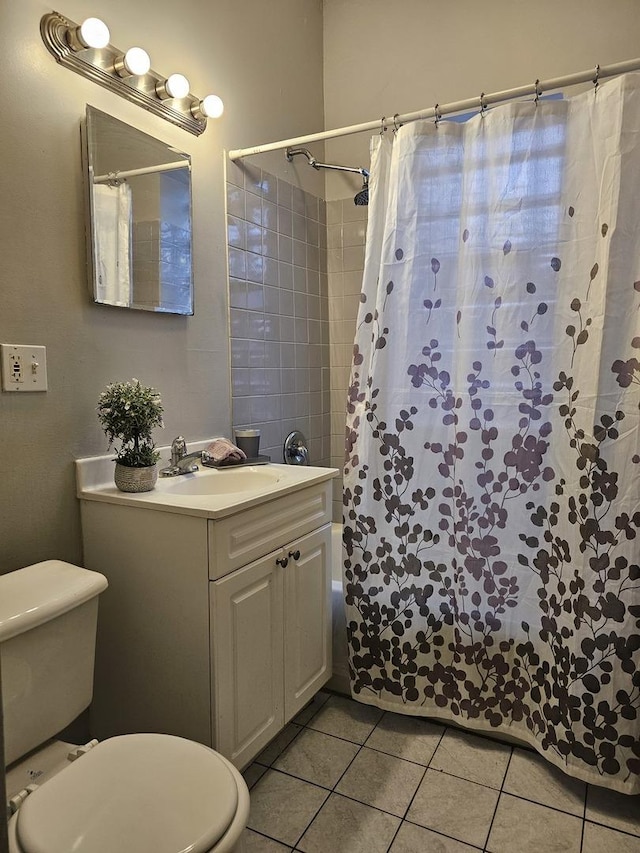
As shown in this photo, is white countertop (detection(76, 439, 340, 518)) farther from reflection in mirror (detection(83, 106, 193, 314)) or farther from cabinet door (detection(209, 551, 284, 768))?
reflection in mirror (detection(83, 106, 193, 314))

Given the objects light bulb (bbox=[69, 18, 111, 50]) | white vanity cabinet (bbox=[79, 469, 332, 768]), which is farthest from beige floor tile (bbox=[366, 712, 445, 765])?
light bulb (bbox=[69, 18, 111, 50])

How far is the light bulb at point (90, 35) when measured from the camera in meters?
1.46

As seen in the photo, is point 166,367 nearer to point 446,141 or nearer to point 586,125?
point 446,141

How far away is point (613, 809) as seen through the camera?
1.58 metres

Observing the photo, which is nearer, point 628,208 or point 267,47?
point 628,208

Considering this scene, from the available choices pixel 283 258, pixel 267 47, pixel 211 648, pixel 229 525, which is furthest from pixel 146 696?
pixel 267 47

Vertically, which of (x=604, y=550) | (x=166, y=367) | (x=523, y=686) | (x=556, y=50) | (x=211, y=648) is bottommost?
(x=523, y=686)

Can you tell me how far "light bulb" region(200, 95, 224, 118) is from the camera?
6.19ft

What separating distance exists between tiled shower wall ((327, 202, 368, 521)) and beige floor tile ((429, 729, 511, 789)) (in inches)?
47.9

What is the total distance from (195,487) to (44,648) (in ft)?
2.22

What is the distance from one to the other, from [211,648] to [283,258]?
5.45 feet

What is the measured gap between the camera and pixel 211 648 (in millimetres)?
1447

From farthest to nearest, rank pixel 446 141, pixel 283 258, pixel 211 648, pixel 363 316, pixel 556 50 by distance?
1. pixel 283 258
2. pixel 556 50
3. pixel 363 316
4. pixel 446 141
5. pixel 211 648

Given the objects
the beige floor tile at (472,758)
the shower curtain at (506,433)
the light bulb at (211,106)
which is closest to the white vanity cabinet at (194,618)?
the shower curtain at (506,433)
